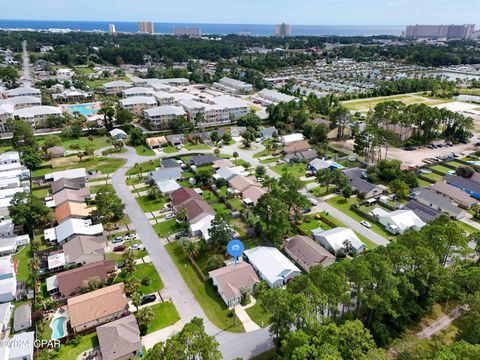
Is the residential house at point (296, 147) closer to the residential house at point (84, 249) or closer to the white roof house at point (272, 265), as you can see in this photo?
the white roof house at point (272, 265)

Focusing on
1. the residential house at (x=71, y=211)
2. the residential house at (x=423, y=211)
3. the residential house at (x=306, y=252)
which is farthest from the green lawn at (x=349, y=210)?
the residential house at (x=71, y=211)

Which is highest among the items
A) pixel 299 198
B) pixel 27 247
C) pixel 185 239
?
pixel 299 198

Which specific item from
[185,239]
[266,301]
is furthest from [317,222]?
[266,301]

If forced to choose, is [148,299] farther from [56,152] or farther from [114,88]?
[114,88]

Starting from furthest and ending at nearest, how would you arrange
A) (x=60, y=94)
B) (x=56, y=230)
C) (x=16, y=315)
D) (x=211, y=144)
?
(x=60, y=94) → (x=211, y=144) → (x=56, y=230) → (x=16, y=315)

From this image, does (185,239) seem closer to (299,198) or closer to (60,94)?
(299,198)

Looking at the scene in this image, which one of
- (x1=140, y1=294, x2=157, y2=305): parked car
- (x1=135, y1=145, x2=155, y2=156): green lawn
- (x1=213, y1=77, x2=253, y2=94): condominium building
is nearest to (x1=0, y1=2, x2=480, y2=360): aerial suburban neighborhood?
(x1=140, y1=294, x2=157, y2=305): parked car

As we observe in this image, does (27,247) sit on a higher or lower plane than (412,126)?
lower
